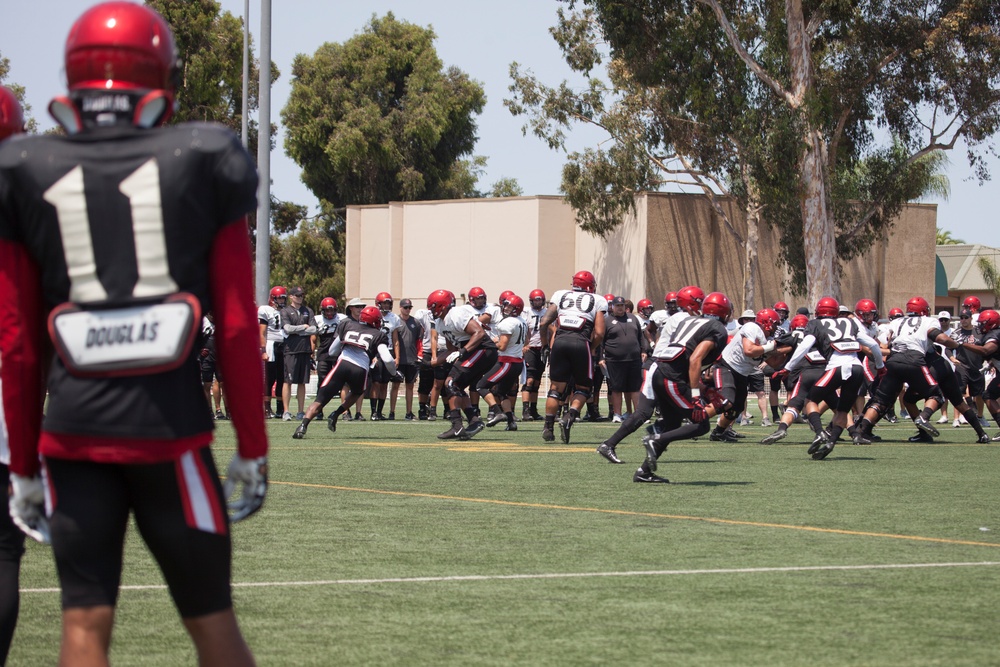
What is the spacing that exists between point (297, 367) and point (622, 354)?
16.4 feet

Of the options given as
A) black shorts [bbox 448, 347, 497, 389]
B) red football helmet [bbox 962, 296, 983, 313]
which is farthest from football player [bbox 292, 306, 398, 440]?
red football helmet [bbox 962, 296, 983, 313]

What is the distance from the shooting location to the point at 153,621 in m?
6.17

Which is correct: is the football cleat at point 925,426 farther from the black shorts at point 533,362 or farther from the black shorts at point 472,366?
the black shorts at point 533,362

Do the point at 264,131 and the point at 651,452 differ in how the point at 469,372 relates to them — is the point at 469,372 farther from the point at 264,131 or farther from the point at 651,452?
the point at 264,131

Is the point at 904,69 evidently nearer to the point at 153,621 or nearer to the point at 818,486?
the point at 818,486

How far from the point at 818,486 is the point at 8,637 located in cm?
910

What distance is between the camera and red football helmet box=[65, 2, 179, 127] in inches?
132

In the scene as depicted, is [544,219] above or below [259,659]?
above

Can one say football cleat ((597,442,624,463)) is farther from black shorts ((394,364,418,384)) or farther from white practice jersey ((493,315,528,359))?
black shorts ((394,364,418,384))

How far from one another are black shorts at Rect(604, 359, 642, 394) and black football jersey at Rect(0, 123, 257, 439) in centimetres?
1861

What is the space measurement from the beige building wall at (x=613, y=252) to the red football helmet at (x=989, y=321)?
23.1 m

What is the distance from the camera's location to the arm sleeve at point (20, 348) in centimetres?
340

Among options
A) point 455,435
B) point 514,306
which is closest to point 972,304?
point 514,306

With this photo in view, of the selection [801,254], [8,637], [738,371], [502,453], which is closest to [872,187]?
[801,254]
